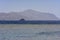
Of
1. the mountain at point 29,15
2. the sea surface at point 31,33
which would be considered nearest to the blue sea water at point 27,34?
the sea surface at point 31,33

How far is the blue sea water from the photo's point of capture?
4.71 feet

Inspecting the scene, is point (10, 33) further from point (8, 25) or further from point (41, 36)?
point (41, 36)

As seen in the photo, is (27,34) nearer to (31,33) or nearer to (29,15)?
(31,33)

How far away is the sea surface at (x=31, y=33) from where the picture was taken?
1438 millimetres

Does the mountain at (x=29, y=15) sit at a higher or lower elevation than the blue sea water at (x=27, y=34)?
higher

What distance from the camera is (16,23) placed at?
148cm

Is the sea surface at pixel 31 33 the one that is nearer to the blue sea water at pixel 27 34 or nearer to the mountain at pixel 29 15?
the blue sea water at pixel 27 34

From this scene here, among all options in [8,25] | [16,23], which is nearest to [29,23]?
[16,23]

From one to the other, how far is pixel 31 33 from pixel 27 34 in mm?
54

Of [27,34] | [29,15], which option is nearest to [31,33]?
[27,34]

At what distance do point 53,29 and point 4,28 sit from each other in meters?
0.62

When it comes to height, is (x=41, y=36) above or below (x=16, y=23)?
below

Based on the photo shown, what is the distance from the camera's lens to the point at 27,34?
1464mm

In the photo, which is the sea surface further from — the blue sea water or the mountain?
the mountain
